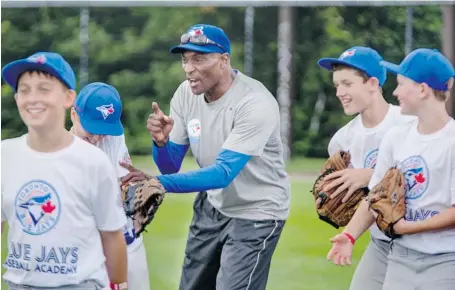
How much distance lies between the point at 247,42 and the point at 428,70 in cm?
1089

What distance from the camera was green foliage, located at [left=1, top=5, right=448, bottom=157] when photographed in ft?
46.9

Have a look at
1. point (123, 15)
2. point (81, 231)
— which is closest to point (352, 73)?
point (81, 231)

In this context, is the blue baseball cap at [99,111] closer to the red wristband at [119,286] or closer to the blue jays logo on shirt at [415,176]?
the red wristband at [119,286]

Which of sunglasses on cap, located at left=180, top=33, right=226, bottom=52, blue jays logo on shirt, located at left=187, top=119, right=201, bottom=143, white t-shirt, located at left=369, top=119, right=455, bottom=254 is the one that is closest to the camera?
white t-shirt, located at left=369, top=119, right=455, bottom=254

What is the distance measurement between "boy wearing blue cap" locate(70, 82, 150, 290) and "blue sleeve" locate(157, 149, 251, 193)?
0.24 meters

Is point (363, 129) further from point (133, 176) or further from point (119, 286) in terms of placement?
point (119, 286)

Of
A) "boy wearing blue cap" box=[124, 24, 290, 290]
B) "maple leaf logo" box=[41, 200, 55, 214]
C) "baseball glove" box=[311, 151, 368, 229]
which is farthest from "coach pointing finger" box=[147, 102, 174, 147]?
"maple leaf logo" box=[41, 200, 55, 214]

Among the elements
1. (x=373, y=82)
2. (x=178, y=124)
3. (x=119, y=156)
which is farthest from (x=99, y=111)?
(x=373, y=82)

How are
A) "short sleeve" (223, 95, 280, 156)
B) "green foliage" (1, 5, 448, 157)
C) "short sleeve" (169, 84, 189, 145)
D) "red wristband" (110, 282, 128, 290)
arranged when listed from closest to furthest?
"red wristband" (110, 282, 128, 290) < "short sleeve" (223, 95, 280, 156) < "short sleeve" (169, 84, 189, 145) < "green foliage" (1, 5, 448, 157)

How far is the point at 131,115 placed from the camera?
14445 millimetres

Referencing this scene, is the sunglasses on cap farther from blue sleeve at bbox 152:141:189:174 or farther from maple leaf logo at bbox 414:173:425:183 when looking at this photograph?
maple leaf logo at bbox 414:173:425:183

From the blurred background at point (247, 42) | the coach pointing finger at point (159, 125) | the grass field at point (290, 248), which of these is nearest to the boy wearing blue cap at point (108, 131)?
the coach pointing finger at point (159, 125)

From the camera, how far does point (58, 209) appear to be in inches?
128

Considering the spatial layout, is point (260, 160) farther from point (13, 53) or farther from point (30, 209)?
point (13, 53)
